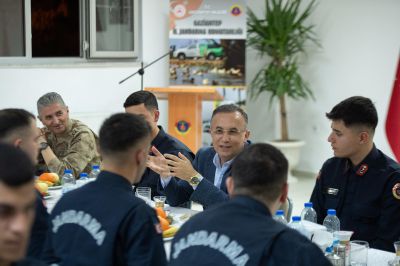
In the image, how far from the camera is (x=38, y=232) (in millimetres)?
2752

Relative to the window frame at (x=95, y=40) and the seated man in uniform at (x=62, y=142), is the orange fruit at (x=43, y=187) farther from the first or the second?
the window frame at (x=95, y=40)

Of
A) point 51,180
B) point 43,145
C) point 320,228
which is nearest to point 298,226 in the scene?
point 320,228

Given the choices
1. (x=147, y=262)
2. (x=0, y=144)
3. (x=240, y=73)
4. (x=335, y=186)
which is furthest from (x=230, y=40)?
(x=0, y=144)

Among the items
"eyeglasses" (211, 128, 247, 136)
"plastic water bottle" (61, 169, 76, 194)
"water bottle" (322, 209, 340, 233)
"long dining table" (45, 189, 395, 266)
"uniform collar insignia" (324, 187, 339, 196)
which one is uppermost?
"eyeglasses" (211, 128, 247, 136)

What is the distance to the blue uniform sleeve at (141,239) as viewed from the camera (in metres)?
2.40

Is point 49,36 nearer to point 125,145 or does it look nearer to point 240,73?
point 240,73

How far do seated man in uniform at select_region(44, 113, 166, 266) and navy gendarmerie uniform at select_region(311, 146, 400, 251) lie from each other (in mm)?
1481

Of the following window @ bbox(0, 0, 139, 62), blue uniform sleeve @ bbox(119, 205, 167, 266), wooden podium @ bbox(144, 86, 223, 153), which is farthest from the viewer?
wooden podium @ bbox(144, 86, 223, 153)

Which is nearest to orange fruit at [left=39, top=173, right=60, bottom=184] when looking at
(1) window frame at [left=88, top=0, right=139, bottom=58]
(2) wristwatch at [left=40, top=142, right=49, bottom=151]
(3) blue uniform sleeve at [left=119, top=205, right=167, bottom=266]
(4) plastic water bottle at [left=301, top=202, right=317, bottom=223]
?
(2) wristwatch at [left=40, top=142, right=49, bottom=151]

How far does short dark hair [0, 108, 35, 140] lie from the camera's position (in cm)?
278

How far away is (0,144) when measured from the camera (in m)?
1.58

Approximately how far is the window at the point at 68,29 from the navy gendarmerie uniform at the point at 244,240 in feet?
17.2

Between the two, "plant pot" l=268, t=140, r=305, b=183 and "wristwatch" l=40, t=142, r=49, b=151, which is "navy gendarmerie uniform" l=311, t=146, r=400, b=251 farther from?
"plant pot" l=268, t=140, r=305, b=183

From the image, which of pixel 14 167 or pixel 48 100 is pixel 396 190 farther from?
pixel 48 100
